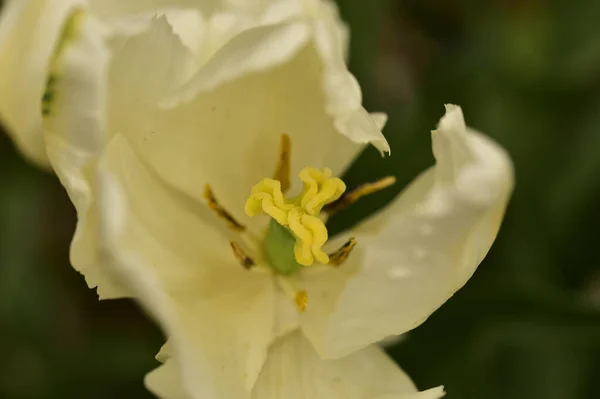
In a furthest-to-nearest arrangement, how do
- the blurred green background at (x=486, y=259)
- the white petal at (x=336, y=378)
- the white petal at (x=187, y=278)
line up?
the blurred green background at (x=486, y=259) → the white petal at (x=336, y=378) → the white petal at (x=187, y=278)

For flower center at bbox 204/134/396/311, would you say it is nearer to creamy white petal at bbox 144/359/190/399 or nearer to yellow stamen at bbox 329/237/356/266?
yellow stamen at bbox 329/237/356/266

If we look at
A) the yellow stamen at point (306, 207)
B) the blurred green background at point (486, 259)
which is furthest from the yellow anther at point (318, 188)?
the blurred green background at point (486, 259)

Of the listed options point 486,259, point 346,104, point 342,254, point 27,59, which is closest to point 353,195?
point 342,254

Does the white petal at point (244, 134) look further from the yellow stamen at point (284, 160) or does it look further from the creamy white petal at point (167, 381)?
the creamy white petal at point (167, 381)

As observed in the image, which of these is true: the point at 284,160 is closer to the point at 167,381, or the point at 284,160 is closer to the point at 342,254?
the point at 342,254

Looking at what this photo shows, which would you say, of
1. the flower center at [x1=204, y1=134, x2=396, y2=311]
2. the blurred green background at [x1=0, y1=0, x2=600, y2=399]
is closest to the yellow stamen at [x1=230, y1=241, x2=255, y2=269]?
the flower center at [x1=204, y1=134, x2=396, y2=311]

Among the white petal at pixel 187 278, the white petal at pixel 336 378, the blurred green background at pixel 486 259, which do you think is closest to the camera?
the white petal at pixel 187 278

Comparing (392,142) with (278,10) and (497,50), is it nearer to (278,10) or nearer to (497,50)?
(497,50)
